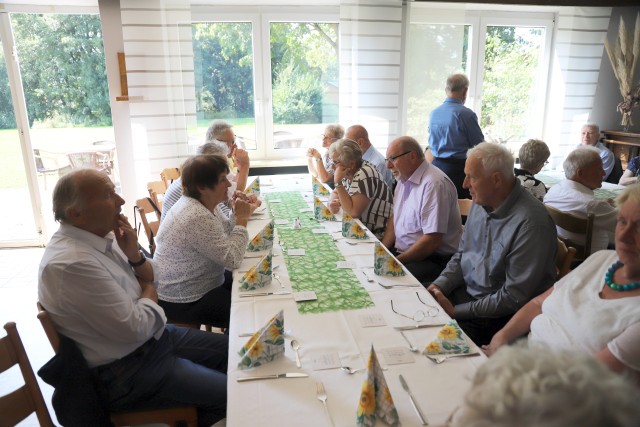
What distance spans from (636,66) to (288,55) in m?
3.93

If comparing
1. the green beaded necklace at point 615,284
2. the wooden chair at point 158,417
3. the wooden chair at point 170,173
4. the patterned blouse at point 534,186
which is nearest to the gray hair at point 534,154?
the patterned blouse at point 534,186

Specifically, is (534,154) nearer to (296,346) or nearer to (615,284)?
(615,284)

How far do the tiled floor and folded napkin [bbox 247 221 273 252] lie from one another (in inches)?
51.6

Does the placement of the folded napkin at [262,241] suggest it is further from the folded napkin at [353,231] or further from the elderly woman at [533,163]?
the elderly woman at [533,163]

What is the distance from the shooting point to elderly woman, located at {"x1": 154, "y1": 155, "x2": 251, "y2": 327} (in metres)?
2.00

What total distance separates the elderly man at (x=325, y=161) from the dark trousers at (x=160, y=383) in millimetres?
2599

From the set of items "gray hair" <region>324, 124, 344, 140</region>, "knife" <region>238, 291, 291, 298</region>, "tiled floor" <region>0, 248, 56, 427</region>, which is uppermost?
"gray hair" <region>324, 124, 344, 140</region>

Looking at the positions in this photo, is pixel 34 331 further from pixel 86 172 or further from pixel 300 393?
pixel 300 393

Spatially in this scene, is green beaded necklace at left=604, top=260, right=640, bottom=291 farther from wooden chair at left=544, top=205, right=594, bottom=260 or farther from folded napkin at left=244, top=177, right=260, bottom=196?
folded napkin at left=244, top=177, right=260, bottom=196

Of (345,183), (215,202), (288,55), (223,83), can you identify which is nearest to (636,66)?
(288,55)

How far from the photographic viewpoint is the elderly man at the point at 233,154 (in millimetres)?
3666

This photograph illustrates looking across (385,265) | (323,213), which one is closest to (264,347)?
(385,265)

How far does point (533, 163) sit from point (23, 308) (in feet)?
12.6

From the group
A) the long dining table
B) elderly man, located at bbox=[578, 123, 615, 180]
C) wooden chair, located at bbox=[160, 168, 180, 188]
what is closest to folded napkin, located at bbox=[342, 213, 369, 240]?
the long dining table
